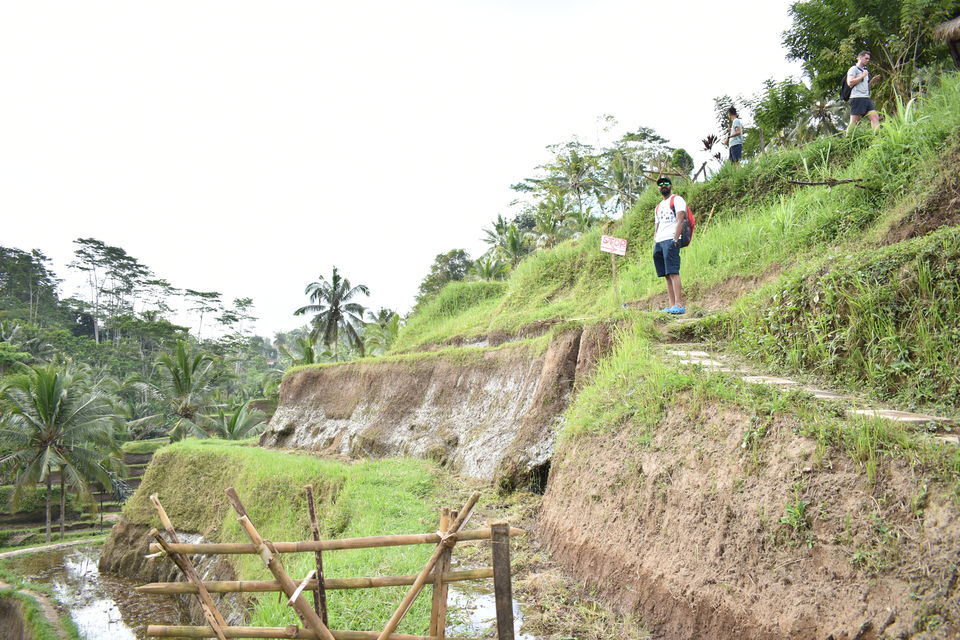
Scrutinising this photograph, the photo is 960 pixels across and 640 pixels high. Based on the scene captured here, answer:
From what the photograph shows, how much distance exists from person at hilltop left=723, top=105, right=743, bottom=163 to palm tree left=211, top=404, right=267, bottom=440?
2664cm

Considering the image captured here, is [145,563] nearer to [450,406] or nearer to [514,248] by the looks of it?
[450,406]

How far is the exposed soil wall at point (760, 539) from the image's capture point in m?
2.38

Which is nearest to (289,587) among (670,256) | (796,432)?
(796,432)

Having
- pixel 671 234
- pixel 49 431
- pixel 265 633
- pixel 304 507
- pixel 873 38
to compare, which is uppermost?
pixel 873 38

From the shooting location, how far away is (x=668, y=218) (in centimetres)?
709

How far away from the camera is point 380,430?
12.3 metres

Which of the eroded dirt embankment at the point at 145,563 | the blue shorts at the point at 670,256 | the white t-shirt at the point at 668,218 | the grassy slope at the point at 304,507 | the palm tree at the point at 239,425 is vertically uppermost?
the white t-shirt at the point at 668,218

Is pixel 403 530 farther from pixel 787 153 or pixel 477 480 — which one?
pixel 787 153

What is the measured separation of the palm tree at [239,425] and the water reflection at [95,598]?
1022 cm

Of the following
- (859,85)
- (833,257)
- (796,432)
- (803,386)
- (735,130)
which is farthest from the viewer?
(735,130)

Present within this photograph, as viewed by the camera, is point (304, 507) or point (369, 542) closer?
point (369, 542)

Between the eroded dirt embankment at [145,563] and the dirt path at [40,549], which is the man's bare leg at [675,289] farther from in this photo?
the dirt path at [40,549]

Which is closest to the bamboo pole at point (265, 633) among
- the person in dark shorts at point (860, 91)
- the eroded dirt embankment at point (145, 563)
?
the eroded dirt embankment at point (145, 563)

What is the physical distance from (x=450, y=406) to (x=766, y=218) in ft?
21.0
